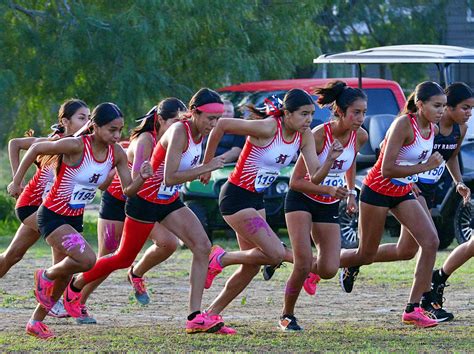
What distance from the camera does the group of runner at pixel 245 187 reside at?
9367 mm

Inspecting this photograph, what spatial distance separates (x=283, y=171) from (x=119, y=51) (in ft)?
13.5

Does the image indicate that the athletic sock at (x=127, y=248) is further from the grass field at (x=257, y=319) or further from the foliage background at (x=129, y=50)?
the foliage background at (x=129, y=50)

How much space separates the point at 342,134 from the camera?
32.4 feet

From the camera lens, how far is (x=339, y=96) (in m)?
9.93

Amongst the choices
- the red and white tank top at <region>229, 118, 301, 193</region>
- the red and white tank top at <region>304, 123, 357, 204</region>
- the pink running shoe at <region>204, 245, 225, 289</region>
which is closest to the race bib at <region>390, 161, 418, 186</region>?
the red and white tank top at <region>304, 123, 357, 204</region>

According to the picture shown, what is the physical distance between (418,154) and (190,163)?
1781mm

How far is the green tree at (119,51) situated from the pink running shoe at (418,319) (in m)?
10.6

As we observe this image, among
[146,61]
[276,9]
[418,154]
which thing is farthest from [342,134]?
[276,9]

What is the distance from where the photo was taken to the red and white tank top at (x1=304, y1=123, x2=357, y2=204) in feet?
32.0

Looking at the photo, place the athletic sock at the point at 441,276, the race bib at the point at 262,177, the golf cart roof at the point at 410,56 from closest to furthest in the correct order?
the race bib at the point at 262,177
the athletic sock at the point at 441,276
the golf cart roof at the point at 410,56

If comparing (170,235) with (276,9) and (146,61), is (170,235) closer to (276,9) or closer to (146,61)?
(146,61)

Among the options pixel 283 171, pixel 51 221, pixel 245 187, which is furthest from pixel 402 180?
pixel 283 171

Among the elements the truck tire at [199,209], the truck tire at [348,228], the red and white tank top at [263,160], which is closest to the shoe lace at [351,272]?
the red and white tank top at [263,160]

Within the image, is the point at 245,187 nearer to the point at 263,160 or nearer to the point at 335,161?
the point at 263,160
